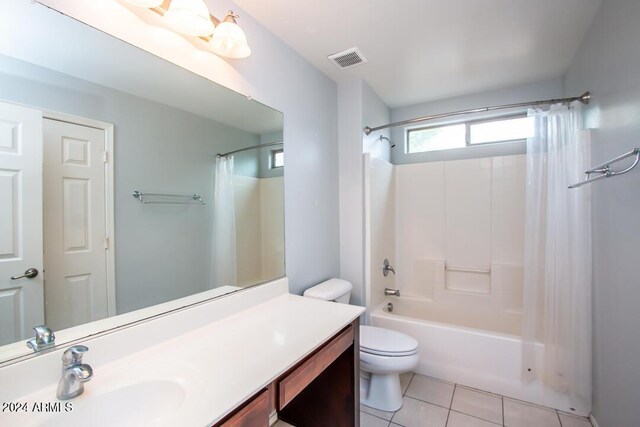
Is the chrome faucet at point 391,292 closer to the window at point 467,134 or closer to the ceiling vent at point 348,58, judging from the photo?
the window at point 467,134

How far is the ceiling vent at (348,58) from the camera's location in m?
1.97

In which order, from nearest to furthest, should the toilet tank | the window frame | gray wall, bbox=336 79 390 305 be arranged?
the toilet tank < gray wall, bbox=336 79 390 305 < the window frame

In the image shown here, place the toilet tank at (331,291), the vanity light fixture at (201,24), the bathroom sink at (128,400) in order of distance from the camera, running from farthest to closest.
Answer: the toilet tank at (331,291) < the vanity light fixture at (201,24) < the bathroom sink at (128,400)

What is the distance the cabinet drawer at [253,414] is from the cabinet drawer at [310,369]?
8 cm

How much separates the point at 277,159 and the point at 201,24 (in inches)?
31.1

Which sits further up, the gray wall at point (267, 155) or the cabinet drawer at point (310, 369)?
the gray wall at point (267, 155)

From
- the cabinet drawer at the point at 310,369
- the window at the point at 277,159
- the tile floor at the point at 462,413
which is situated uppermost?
the window at the point at 277,159

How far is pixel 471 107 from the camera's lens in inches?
110

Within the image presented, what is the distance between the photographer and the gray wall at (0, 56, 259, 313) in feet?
3.00

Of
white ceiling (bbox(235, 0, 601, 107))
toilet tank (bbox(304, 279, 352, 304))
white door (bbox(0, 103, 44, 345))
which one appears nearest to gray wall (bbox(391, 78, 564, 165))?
white ceiling (bbox(235, 0, 601, 107))

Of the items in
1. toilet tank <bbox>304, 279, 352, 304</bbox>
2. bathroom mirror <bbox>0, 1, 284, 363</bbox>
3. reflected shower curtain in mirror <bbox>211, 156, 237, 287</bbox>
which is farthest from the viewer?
toilet tank <bbox>304, 279, 352, 304</bbox>

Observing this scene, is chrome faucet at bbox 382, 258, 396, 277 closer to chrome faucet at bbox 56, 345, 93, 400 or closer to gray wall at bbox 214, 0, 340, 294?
gray wall at bbox 214, 0, 340, 294

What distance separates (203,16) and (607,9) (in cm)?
202

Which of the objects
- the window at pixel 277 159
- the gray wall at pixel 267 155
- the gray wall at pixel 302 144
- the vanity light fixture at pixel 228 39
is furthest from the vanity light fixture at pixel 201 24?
the window at pixel 277 159
